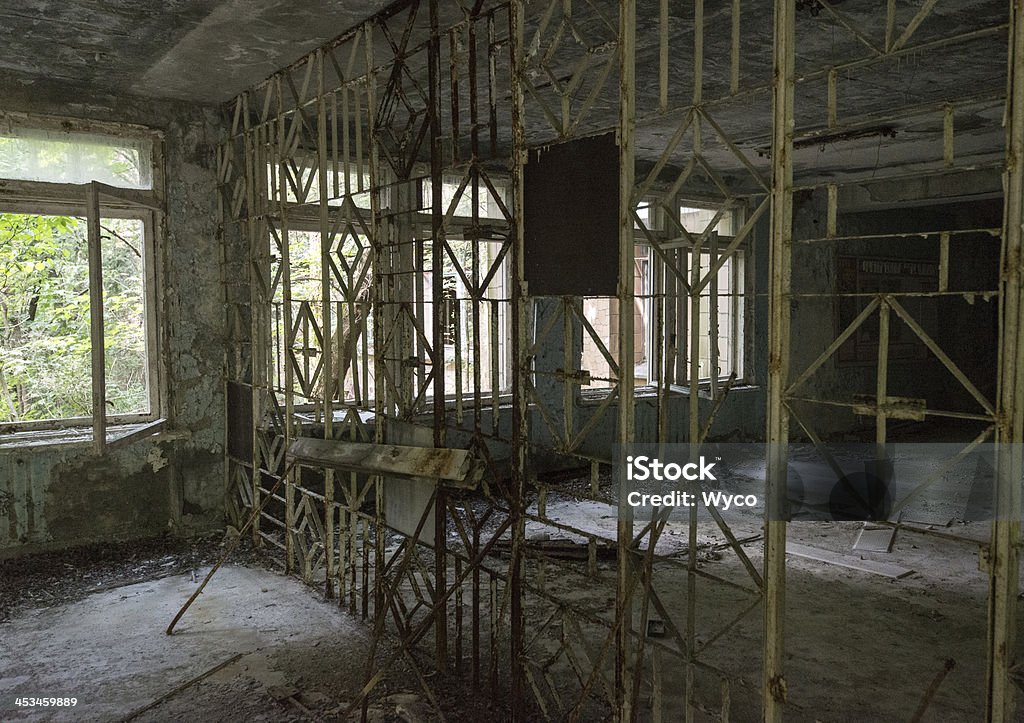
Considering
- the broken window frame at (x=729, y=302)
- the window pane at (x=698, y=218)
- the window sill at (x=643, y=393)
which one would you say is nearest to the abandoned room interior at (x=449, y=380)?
the window sill at (x=643, y=393)

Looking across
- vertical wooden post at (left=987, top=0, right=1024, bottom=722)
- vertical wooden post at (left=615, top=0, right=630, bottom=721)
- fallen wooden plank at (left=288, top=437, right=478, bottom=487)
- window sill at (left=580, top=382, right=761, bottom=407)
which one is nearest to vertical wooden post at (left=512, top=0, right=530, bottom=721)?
fallen wooden plank at (left=288, top=437, right=478, bottom=487)

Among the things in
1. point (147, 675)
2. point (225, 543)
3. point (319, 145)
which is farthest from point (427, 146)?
point (147, 675)

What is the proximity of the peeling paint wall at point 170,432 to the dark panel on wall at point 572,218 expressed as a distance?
4.48m

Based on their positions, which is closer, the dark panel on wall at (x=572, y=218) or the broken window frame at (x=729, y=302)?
the dark panel on wall at (x=572, y=218)

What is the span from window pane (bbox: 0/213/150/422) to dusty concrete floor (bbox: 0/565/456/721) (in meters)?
1.99

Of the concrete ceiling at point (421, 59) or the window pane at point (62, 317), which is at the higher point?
the concrete ceiling at point (421, 59)

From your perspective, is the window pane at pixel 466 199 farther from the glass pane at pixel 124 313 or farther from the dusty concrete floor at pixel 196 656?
the dusty concrete floor at pixel 196 656

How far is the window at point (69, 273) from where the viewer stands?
673 cm

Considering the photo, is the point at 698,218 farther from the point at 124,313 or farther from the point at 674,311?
the point at 124,313

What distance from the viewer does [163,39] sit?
5668 mm

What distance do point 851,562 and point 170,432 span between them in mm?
6350

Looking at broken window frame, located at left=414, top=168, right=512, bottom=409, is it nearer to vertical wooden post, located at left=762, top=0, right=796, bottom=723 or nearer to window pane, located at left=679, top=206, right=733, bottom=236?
window pane, located at left=679, top=206, right=733, bottom=236

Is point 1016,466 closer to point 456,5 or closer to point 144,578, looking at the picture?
point 456,5

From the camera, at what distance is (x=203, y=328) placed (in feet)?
24.9
